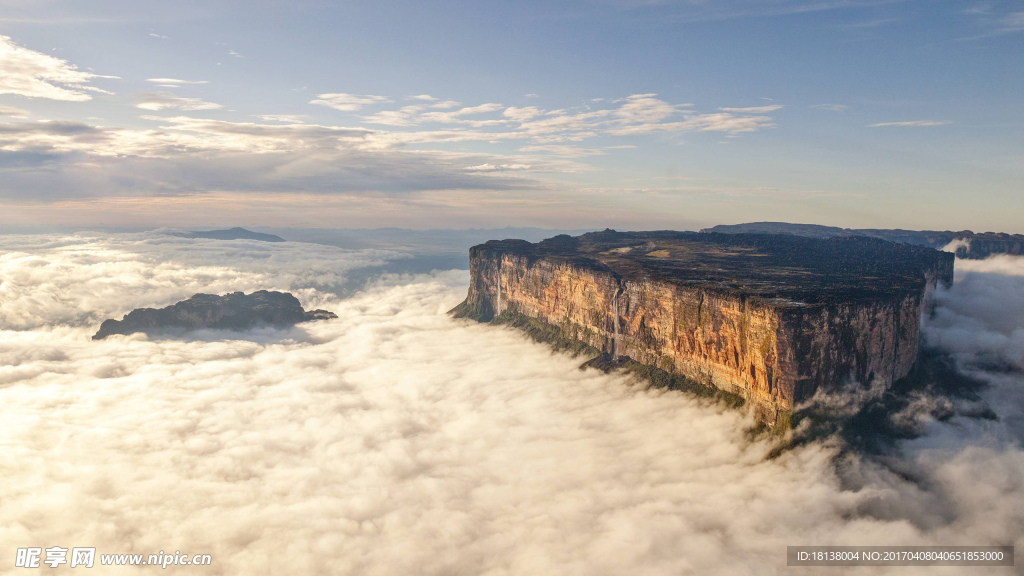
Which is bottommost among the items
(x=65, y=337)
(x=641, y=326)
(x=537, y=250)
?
(x=65, y=337)

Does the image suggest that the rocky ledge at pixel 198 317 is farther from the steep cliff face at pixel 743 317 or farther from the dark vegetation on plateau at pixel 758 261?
the steep cliff face at pixel 743 317

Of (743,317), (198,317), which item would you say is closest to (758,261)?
(743,317)

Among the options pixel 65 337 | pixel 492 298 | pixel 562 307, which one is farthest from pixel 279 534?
pixel 65 337

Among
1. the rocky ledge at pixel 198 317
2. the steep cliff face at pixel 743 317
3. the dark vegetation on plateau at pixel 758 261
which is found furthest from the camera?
the rocky ledge at pixel 198 317

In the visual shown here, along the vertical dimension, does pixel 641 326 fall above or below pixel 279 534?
above

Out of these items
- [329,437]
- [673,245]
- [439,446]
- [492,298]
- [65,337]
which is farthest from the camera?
[65,337]

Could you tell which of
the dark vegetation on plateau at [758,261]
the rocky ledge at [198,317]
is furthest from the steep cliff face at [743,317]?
the rocky ledge at [198,317]

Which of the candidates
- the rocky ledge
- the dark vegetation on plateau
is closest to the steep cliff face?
the dark vegetation on plateau

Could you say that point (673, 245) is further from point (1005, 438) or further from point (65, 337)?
point (65, 337)
